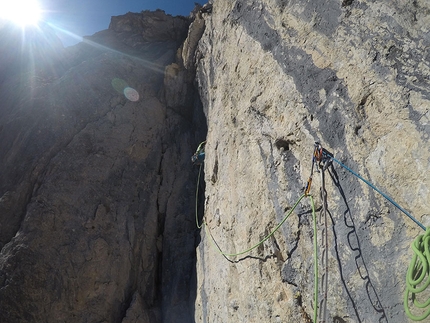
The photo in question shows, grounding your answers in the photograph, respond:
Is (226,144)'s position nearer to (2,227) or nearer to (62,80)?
(2,227)

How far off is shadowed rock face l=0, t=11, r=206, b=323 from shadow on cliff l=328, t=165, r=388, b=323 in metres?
4.67

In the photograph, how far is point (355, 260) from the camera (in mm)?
2920

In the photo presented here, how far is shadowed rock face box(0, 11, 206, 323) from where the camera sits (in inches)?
269

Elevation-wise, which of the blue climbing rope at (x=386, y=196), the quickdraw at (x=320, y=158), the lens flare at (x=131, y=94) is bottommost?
the blue climbing rope at (x=386, y=196)

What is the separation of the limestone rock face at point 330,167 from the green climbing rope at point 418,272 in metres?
0.19

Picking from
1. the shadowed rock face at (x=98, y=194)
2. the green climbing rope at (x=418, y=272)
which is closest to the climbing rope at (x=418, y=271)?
the green climbing rope at (x=418, y=272)

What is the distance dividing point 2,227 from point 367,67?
8.64 meters

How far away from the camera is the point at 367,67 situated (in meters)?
3.30

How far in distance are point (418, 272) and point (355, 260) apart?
0.64 m

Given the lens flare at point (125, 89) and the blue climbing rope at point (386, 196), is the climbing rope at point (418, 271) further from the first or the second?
the lens flare at point (125, 89)

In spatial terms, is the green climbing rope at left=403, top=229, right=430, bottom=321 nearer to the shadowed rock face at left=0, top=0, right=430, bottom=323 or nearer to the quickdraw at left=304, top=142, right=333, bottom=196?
the shadowed rock face at left=0, top=0, right=430, bottom=323

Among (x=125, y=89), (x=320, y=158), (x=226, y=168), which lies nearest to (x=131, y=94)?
(x=125, y=89)

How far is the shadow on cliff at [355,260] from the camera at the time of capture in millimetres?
2675

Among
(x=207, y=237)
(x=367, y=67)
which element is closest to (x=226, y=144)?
(x=207, y=237)
